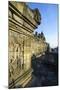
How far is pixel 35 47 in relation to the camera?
226 cm

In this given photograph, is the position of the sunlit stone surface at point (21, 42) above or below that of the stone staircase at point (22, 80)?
above

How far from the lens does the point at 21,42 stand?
7.30ft

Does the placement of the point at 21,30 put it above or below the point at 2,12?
below

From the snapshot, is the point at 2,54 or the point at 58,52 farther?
the point at 58,52

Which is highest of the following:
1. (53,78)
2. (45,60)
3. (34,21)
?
(34,21)

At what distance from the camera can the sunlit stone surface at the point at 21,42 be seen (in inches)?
86.1

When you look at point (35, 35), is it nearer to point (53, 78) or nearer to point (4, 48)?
point (4, 48)

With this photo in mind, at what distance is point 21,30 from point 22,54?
0.79 ft

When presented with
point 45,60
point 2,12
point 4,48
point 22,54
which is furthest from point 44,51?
point 2,12

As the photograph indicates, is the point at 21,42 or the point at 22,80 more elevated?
the point at 21,42

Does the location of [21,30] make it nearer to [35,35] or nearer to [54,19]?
[35,35]

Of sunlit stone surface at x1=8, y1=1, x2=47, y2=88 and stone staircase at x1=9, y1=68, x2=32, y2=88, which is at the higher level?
sunlit stone surface at x1=8, y1=1, x2=47, y2=88

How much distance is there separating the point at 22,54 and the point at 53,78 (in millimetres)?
420

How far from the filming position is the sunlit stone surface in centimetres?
219
